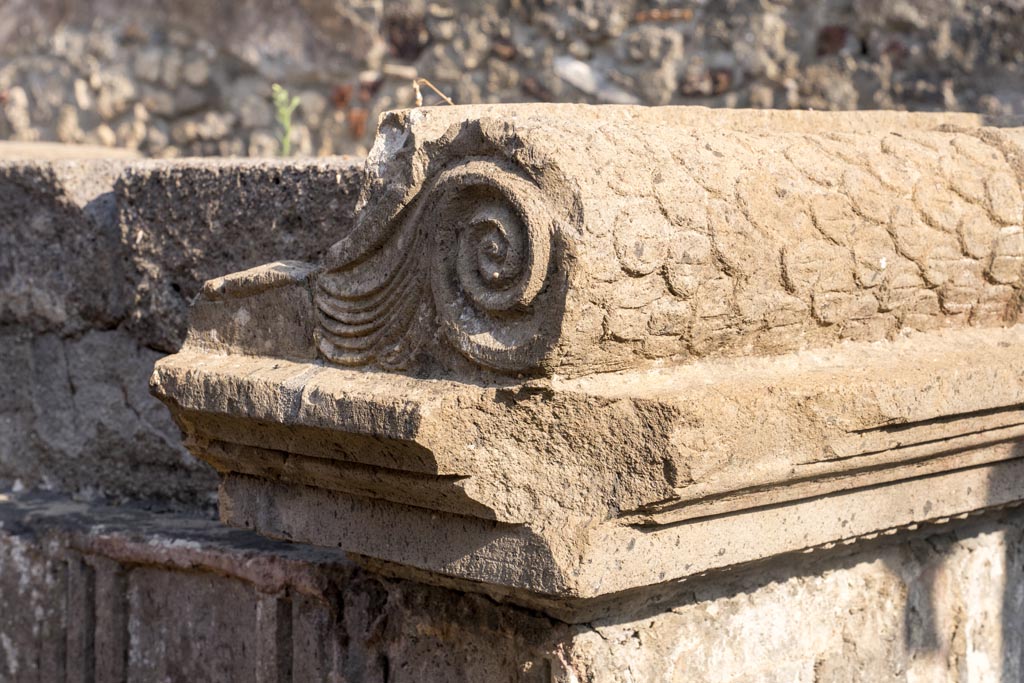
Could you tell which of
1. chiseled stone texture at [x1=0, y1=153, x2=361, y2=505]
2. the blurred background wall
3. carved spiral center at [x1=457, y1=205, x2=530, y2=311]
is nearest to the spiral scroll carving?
carved spiral center at [x1=457, y1=205, x2=530, y2=311]

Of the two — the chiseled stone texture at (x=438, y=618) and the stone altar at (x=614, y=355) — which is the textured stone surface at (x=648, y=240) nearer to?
the stone altar at (x=614, y=355)

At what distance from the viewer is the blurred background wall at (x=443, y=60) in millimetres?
4641

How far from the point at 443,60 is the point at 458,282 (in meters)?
3.94

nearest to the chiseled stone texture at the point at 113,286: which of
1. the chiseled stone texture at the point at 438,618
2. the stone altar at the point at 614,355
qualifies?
the chiseled stone texture at the point at 438,618

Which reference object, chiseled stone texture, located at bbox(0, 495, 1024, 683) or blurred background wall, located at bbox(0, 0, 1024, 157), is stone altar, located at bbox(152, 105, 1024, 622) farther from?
blurred background wall, located at bbox(0, 0, 1024, 157)

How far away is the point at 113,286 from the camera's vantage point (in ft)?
8.98

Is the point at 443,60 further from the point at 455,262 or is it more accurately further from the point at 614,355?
the point at 614,355

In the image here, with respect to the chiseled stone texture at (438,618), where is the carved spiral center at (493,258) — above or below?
above

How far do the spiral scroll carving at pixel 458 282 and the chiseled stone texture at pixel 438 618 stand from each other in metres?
0.43

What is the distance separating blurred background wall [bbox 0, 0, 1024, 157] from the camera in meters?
4.64

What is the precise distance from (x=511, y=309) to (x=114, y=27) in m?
4.98

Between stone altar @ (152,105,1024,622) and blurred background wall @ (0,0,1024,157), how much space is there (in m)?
2.72

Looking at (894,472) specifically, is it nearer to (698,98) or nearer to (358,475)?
(358,475)

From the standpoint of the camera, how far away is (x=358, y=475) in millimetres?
1802
